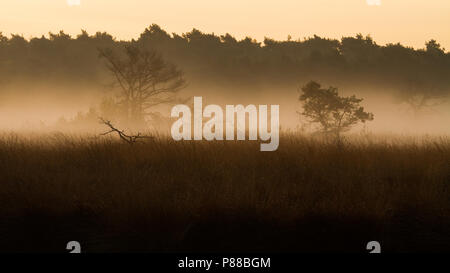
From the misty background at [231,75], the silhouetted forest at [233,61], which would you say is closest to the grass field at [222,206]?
the misty background at [231,75]

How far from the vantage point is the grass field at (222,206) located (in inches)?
195

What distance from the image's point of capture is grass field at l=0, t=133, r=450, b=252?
495 centimetres

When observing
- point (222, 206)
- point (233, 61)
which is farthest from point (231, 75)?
point (222, 206)

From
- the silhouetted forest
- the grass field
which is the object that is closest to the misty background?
the silhouetted forest

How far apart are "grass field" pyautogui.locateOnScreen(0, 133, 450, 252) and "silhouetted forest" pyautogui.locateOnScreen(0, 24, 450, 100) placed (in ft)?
126

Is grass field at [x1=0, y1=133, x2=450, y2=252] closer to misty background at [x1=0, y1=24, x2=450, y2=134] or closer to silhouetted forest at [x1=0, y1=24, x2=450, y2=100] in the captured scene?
misty background at [x1=0, y1=24, x2=450, y2=134]

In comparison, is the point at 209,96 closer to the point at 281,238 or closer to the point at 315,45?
the point at 315,45

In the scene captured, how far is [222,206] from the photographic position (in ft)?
17.9

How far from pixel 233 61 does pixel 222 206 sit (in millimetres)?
45996

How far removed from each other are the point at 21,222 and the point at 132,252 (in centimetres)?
167

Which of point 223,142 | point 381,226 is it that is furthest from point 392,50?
point 381,226

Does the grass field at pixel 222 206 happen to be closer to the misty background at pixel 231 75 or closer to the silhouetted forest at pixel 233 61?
the misty background at pixel 231 75

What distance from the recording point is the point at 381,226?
5.30 meters
